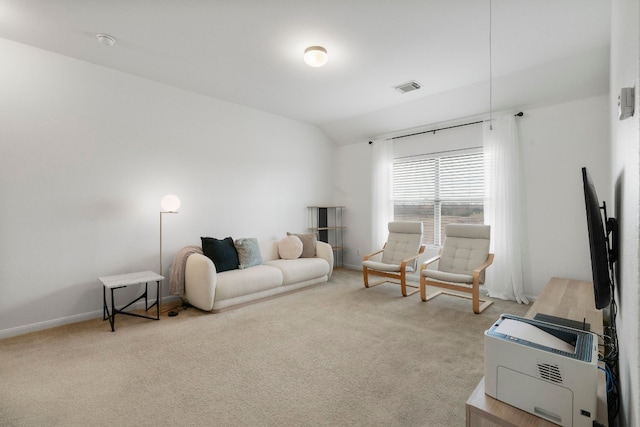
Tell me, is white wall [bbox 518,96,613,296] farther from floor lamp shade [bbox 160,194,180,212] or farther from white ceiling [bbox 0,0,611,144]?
floor lamp shade [bbox 160,194,180,212]

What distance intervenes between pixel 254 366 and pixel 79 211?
2.63 metres

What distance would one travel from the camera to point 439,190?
496 cm

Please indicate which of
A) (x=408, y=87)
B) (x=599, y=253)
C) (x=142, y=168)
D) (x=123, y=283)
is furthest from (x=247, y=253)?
(x=599, y=253)

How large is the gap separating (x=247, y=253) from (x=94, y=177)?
198 centimetres

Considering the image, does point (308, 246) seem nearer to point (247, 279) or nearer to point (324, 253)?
point (324, 253)

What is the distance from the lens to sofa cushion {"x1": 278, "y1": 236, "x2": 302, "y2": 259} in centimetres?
473

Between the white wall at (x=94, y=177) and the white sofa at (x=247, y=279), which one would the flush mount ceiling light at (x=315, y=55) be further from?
the white sofa at (x=247, y=279)

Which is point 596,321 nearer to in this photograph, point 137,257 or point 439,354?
point 439,354

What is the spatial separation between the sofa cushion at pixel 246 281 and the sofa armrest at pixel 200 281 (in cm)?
11

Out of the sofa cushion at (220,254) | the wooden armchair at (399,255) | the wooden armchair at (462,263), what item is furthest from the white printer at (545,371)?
the sofa cushion at (220,254)

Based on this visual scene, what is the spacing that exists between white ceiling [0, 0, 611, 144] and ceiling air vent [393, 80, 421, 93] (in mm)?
125

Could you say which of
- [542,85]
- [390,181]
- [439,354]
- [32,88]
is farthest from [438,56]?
[32,88]

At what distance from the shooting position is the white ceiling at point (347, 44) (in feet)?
7.96

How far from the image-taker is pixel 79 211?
10.8ft
